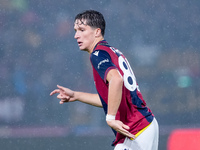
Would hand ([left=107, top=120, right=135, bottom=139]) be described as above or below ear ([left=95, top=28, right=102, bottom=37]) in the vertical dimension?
below

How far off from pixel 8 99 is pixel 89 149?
2826 mm

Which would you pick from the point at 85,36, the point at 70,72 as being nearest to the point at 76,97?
the point at 85,36

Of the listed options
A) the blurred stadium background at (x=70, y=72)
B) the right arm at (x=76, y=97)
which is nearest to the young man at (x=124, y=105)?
the right arm at (x=76, y=97)

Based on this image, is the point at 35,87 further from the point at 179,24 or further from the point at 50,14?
the point at 179,24

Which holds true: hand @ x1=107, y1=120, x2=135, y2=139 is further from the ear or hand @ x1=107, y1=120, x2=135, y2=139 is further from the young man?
the ear

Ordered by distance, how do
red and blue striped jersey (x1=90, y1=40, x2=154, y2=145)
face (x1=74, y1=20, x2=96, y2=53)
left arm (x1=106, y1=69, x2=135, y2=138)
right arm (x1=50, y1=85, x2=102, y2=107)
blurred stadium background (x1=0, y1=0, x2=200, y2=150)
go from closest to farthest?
left arm (x1=106, y1=69, x2=135, y2=138), red and blue striped jersey (x1=90, y1=40, x2=154, y2=145), face (x1=74, y1=20, x2=96, y2=53), right arm (x1=50, y1=85, x2=102, y2=107), blurred stadium background (x1=0, y1=0, x2=200, y2=150)

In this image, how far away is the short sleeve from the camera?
2512mm

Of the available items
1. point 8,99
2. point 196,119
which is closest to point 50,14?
point 8,99

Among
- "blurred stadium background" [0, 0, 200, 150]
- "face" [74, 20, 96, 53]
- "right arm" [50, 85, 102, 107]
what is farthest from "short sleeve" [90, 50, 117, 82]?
"blurred stadium background" [0, 0, 200, 150]

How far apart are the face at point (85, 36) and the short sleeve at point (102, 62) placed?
0.22 meters

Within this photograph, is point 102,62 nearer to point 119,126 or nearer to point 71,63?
point 119,126

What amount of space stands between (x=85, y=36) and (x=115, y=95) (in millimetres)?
604

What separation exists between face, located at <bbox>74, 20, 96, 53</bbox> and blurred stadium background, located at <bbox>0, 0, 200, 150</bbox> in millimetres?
7986

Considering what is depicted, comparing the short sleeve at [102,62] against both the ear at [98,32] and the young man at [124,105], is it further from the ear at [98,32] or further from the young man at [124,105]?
the ear at [98,32]
